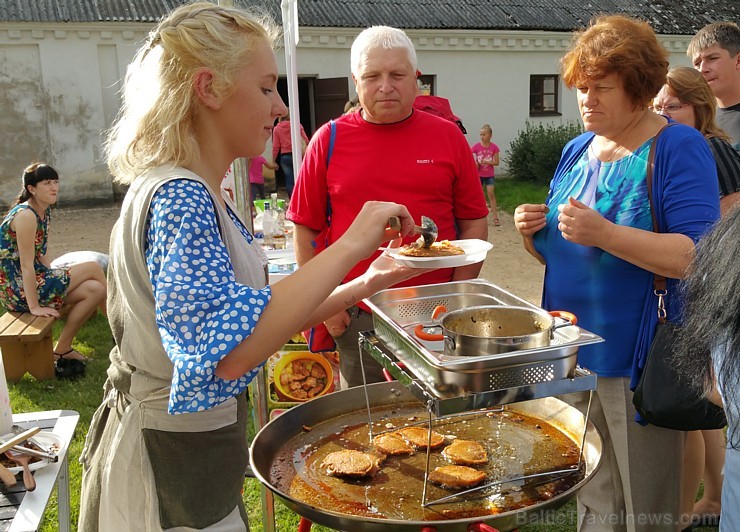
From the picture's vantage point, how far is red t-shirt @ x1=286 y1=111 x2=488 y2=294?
3055 millimetres

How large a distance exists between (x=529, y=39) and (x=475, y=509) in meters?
17.1

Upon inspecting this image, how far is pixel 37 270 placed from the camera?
5578 mm

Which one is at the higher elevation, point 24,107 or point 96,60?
point 96,60

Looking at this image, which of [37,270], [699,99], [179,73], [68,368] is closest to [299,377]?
[68,368]

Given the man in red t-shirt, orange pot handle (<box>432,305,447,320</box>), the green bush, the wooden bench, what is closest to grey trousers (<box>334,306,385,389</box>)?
the man in red t-shirt

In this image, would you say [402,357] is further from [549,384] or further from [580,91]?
[580,91]

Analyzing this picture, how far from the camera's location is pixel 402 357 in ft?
6.08

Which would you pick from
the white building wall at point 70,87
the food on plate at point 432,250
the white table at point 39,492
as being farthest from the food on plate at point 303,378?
the white building wall at point 70,87

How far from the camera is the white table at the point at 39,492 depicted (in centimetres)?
185

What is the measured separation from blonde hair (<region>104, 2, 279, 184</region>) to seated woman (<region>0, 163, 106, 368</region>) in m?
4.24

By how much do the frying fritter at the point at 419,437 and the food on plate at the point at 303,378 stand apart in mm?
Answer: 2012

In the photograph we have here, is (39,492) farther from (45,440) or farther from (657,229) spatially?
(657,229)

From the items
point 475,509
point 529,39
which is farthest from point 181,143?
point 529,39

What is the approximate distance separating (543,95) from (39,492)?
17791mm
